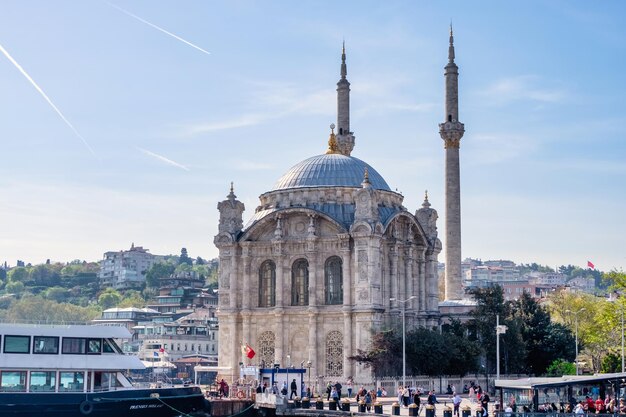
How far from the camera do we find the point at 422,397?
6650 centimetres

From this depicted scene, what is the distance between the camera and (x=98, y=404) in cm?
5028

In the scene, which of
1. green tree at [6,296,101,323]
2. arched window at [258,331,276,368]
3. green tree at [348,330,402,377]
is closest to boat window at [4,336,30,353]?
green tree at [348,330,402,377]

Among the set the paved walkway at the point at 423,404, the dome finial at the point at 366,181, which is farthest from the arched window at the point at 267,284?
the paved walkway at the point at 423,404

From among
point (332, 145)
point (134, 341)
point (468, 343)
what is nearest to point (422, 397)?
point (468, 343)

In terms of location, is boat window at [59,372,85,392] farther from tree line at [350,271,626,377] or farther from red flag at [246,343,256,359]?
tree line at [350,271,626,377]

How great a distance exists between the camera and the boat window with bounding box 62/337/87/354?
51.0 metres

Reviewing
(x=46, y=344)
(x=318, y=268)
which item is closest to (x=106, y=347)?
(x=46, y=344)

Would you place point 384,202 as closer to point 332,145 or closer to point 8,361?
point 332,145

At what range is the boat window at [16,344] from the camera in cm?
5012

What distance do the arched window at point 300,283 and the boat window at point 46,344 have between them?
2810 cm

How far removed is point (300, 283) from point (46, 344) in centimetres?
2867

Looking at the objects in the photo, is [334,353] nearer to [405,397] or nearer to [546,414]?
[405,397]

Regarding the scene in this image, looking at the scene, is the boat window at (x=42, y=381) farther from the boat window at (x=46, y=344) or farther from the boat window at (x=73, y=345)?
the boat window at (x=73, y=345)

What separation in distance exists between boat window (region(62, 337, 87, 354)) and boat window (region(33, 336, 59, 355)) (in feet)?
1.25
